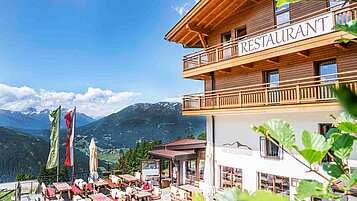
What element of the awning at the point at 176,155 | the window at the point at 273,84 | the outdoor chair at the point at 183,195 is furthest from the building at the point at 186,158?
the window at the point at 273,84

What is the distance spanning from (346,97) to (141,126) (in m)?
46.7

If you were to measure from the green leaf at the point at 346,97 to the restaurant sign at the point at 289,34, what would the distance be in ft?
30.0

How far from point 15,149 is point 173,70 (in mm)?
32934

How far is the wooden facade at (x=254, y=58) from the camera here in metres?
8.81

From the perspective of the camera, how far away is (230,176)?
12.3 meters

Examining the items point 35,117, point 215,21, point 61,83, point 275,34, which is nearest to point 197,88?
point 61,83

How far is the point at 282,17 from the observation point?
Result: 10.8m

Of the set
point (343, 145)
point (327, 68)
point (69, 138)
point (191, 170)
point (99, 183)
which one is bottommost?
point (99, 183)

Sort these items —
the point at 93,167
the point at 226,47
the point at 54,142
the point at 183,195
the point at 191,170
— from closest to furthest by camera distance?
1. the point at 183,195
2. the point at 226,47
3. the point at 54,142
4. the point at 93,167
5. the point at 191,170

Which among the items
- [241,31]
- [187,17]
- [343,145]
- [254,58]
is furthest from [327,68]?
[343,145]

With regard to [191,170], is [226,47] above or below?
A: above

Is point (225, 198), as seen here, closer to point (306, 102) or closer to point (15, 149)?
point (306, 102)

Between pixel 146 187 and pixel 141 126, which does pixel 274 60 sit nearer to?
pixel 146 187

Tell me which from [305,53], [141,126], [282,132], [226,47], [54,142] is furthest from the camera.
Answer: [141,126]
